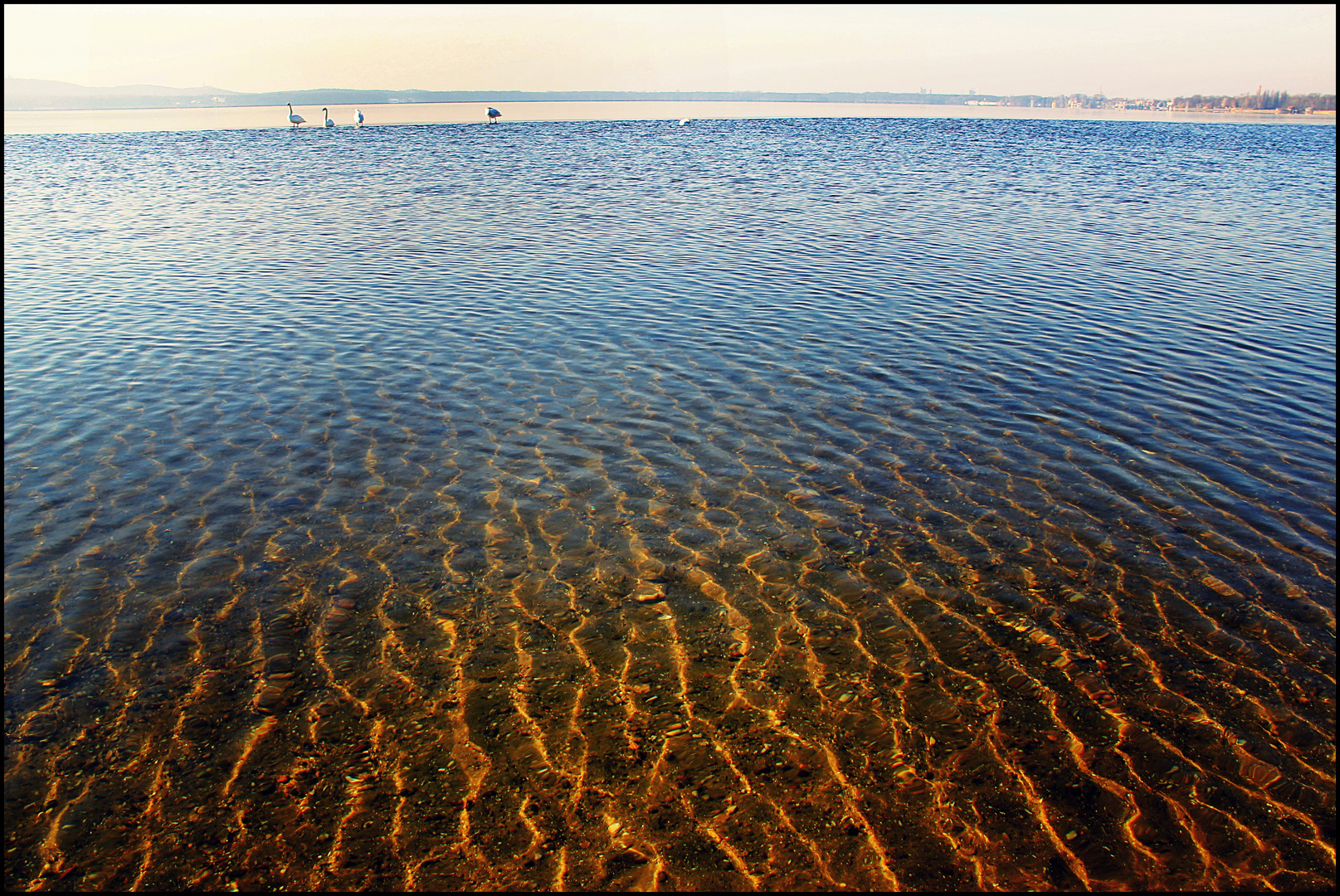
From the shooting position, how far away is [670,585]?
28.2 ft

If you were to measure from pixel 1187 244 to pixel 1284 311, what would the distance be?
30.2 ft

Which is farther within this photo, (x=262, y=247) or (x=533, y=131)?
(x=533, y=131)

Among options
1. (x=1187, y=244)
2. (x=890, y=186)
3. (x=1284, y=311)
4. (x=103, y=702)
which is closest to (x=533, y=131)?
(x=890, y=186)

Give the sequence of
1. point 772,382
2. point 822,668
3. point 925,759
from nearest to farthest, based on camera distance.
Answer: point 925,759, point 822,668, point 772,382

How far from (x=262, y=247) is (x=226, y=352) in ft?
39.6

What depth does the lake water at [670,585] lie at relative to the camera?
5.75 metres

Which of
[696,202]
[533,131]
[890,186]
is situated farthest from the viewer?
[533,131]

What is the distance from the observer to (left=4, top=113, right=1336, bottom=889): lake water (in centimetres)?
575

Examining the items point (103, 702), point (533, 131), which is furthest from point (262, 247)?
point (533, 131)

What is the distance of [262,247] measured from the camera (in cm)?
2606

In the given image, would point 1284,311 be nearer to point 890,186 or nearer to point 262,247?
point 890,186

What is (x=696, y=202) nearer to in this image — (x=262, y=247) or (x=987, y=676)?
(x=262, y=247)

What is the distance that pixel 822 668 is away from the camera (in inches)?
290

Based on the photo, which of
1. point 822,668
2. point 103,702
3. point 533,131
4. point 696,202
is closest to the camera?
point 103,702
